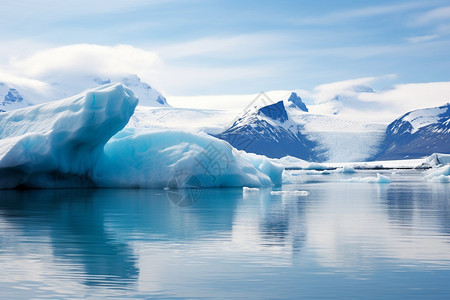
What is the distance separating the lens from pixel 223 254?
8.24 meters

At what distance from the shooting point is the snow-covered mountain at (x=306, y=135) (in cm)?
12200

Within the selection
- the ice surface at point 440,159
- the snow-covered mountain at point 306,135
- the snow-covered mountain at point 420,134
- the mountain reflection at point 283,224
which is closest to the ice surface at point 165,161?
the mountain reflection at point 283,224

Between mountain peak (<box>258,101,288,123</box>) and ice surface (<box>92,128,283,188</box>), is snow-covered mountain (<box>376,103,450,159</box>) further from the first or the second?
ice surface (<box>92,128,283,188</box>)

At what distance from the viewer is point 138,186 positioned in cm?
2561

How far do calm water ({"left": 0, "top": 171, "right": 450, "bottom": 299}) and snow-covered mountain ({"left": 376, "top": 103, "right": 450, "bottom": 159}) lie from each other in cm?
16403

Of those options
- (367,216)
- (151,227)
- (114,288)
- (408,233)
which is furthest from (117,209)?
(114,288)

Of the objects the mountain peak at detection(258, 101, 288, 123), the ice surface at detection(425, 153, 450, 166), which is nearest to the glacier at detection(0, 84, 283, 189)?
the ice surface at detection(425, 153, 450, 166)

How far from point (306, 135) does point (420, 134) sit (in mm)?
60906

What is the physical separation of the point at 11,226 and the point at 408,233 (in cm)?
736

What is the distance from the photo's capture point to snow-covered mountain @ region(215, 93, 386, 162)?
400 feet

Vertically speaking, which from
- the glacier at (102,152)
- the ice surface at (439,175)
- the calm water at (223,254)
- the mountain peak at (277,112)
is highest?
the mountain peak at (277,112)

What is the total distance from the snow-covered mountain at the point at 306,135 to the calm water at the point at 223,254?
8010 centimetres

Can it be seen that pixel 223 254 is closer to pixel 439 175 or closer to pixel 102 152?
pixel 102 152

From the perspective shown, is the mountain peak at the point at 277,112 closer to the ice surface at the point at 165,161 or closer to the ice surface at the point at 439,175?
the ice surface at the point at 439,175
